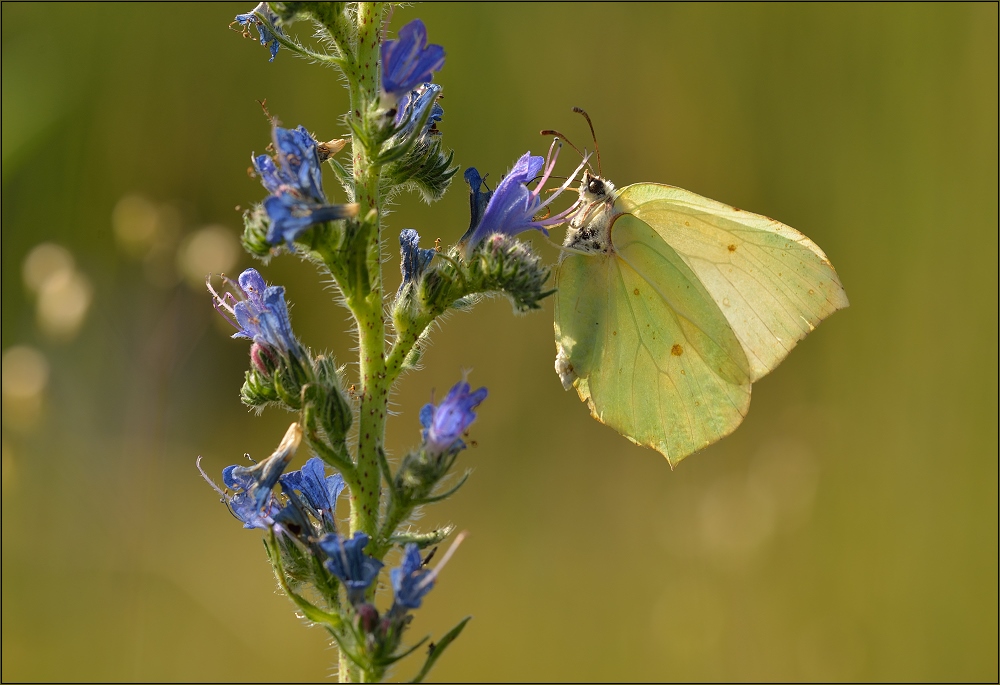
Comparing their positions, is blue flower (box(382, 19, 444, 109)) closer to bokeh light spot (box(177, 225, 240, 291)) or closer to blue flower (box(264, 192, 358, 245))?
blue flower (box(264, 192, 358, 245))

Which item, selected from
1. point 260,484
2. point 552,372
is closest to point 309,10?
point 260,484

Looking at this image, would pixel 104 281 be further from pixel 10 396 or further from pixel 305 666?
pixel 305 666

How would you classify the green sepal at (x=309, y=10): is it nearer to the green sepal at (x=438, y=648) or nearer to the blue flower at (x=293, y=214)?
the blue flower at (x=293, y=214)

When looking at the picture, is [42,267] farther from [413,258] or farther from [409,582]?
[409,582]

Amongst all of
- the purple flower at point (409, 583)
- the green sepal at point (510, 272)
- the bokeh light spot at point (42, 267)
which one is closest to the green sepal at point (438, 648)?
the purple flower at point (409, 583)

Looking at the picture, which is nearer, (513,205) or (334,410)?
(334,410)
